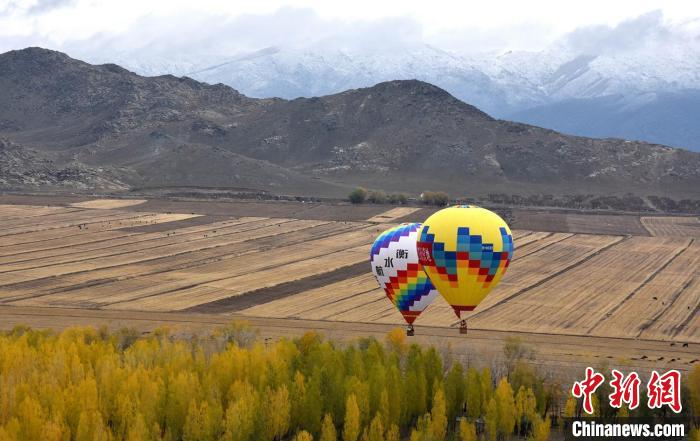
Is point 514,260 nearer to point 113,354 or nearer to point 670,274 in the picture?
point 670,274

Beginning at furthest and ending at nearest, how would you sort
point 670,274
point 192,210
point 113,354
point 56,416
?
1. point 192,210
2. point 670,274
3. point 113,354
4. point 56,416

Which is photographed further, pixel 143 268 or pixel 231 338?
pixel 143 268

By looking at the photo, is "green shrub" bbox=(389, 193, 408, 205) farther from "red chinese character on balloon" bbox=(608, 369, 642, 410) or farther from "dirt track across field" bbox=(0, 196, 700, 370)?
"red chinese character on balloon" bbox=(608, 369, 642, 410)

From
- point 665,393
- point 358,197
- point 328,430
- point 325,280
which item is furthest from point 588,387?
point 358,197

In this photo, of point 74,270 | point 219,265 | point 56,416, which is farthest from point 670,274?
point 56,416

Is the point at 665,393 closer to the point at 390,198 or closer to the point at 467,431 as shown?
the point at 467,431

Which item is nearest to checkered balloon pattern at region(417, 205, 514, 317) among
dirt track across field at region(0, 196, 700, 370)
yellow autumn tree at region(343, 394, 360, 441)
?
yellow autumn tree at region(343, 394, 360, 441)

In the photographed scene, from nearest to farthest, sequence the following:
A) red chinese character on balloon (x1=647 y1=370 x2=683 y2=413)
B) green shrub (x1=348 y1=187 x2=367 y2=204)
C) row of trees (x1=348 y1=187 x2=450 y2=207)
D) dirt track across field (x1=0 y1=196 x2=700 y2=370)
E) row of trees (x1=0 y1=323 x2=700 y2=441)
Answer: row of trees (x1=0 y1=323 x2=700 y2=441) → red chinese character on balloon (x1=647 y1=370 x2=683 y2=413) → dirt track across field (x1=0 y1=196 x2=700 y2=370) → green shrub (x1=348 y1=187 x2=367 y2=204) → row of trees (x1=348 y1=187 x2=450 y2=207)
